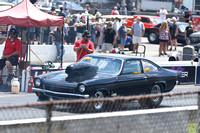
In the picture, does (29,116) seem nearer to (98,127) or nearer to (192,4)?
(98,127)

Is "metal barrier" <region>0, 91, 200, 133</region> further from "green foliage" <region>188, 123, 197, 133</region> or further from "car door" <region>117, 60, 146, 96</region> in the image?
"car door" <region>117, 60, 146, 96</region>

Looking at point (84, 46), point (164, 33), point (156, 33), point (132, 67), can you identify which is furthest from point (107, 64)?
point (156, 33)

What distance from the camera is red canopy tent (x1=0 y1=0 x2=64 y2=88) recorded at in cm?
1346

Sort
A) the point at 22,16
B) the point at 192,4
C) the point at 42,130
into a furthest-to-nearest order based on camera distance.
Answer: the point at 192,4 → the point at 22,16 → the point at 42,130

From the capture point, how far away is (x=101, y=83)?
32.9ft

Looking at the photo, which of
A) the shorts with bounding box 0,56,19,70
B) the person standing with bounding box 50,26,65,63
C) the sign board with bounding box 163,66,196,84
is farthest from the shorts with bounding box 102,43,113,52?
the shorts with bounding box 0,56,19,70

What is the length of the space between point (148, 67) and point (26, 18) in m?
4.09

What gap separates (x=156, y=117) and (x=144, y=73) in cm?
602

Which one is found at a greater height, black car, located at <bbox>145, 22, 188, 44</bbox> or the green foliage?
black car, located at <bbox>145, 22, 188, 44</bbox>

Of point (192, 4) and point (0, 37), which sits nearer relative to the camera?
point (0, 37)

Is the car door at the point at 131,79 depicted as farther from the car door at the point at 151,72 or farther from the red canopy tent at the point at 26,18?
the red canopy tent at the point at 26,18

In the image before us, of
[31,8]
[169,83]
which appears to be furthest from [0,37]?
[169,83]

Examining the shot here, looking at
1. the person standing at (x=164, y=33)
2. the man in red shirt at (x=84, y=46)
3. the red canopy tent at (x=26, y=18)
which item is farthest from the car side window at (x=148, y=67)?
the person standing at (x=164, y=33)

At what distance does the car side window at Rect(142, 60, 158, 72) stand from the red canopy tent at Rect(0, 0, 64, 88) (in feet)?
12.5
